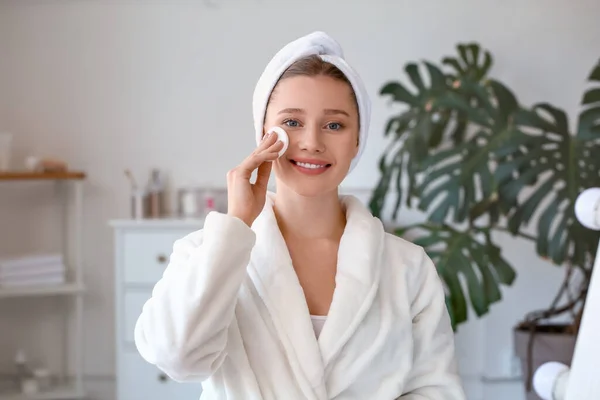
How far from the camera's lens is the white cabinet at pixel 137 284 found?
3.06 meters

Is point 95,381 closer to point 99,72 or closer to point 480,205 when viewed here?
point 99,72

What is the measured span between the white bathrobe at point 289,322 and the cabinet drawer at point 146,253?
1919 millimetres

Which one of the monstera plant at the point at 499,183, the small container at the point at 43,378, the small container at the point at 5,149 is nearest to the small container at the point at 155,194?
the small container at the point at 5,149

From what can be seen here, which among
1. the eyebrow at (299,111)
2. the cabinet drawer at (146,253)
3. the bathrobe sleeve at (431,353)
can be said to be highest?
the eyebrow at (299,111)

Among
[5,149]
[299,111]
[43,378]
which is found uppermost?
[299,111]

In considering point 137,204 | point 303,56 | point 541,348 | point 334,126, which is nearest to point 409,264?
point 334,126

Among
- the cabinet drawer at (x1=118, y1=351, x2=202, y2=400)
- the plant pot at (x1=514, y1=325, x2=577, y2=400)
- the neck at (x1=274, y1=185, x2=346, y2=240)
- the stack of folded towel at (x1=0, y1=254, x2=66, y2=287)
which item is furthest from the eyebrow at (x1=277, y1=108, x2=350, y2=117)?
the stack of folded towel at (x1=0, y1=254, x2=66, y2=287)

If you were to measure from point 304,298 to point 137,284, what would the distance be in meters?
2.08

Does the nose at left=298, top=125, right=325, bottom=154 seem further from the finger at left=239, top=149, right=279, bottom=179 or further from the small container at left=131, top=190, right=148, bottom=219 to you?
the small container at left=131, top=190, right=148, bottom=219

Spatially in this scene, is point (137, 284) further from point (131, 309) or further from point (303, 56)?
point (303, 56)

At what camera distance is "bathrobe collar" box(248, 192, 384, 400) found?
1.09 m

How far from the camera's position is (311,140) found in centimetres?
113

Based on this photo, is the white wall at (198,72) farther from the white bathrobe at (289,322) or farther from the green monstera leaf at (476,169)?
the white bathrobe at (289,322)

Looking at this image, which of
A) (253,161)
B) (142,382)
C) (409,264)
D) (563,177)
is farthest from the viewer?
(142,382)
